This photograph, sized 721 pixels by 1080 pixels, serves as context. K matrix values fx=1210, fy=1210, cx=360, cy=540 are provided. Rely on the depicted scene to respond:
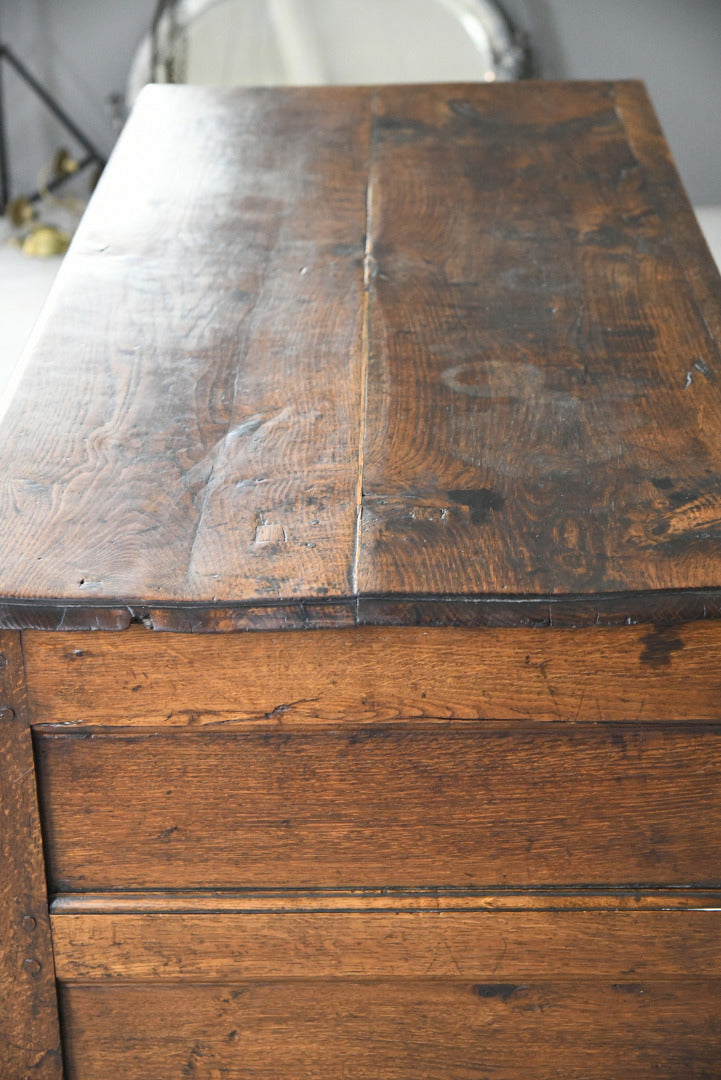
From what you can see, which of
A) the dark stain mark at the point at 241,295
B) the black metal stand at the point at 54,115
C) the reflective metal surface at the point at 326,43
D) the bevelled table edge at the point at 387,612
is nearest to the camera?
the bevelled table edge at the point at 387,612

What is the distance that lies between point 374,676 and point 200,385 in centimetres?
39

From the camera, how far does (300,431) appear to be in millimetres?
1122

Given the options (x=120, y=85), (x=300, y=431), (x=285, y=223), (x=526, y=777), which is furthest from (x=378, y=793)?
(x=120, y=85)

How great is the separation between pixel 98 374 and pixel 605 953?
2.40ft

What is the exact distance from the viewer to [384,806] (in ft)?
3.35

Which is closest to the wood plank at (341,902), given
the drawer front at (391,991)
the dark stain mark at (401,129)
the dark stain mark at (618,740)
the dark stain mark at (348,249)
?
the drawer front at (391,991)

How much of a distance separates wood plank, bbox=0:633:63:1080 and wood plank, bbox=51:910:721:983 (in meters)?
0.02

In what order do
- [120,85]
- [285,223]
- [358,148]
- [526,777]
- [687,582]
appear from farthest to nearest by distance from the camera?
1. [120,85]
2. [358,148]
3. [285,223]
4. [526,777]
5. [687,582]

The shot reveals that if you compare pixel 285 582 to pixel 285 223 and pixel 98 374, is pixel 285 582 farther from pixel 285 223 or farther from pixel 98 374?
pixel 285 223

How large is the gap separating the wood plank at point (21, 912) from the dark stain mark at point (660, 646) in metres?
0.50

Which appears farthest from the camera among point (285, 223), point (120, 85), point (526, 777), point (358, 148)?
point (120, 85)

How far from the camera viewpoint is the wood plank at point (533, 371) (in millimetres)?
948

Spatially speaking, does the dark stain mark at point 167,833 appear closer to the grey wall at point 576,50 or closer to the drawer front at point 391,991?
the drawer front at point 391,991

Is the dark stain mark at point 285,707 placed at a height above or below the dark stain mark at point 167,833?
above
